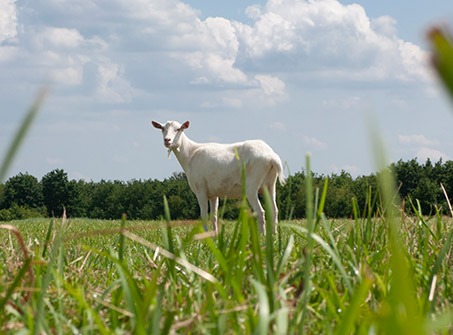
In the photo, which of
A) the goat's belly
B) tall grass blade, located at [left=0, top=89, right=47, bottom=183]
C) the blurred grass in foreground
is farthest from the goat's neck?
tall grass blade, located at [left=0, top=89, right=47, bottom=183]

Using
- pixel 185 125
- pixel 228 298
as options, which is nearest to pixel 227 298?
pixel 228 298

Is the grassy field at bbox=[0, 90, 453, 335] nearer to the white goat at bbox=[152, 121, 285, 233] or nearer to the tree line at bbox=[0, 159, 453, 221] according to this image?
the white goat at bbox=[152, 121, 285, 233]

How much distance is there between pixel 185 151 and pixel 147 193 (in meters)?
39.9

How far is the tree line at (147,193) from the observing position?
109 feet

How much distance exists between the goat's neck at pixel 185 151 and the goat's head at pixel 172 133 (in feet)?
0.85

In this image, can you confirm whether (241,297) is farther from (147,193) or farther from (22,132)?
(147,193)

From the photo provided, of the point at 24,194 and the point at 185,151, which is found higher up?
the point at 24,194

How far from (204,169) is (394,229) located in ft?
46.8

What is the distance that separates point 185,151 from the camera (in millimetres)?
15547

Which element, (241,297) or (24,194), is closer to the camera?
(241,297)

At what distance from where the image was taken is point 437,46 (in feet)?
1.38

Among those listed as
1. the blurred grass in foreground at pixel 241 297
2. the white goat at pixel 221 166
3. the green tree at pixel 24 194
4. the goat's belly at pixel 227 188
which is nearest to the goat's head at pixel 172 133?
the white goat at pixel 221 166

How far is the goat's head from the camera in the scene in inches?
587

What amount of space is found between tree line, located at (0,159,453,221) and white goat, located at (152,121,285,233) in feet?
49.3
